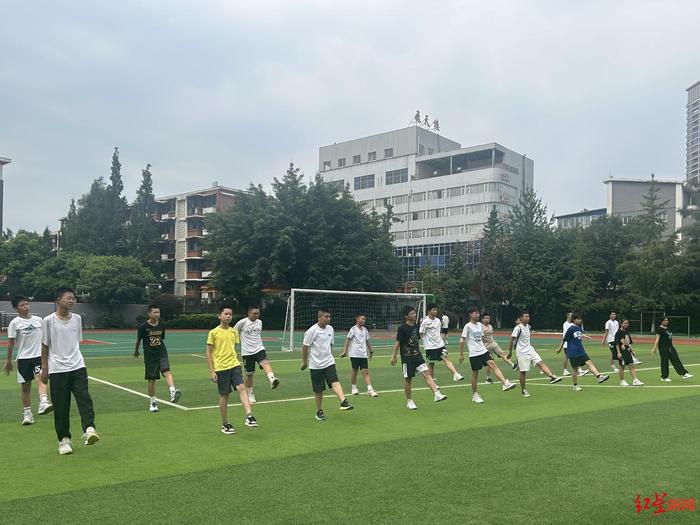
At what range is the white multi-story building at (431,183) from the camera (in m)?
74.6

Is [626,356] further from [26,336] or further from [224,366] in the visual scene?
[26,336]

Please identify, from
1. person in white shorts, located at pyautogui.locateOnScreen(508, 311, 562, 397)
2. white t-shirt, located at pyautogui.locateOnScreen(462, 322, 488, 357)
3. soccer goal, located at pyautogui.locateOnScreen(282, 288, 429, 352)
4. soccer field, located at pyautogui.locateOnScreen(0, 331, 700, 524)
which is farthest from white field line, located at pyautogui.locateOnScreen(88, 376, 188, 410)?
soccer goal, located at pyautogui.locateOnScreen(282, 288, 429, 352)

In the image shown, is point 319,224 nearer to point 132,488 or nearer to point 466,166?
point 466,166

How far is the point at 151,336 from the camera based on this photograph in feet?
38.2

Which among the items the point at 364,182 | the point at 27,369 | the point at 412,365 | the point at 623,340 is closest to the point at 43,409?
the point at 27,369

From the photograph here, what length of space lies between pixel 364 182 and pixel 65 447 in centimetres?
7819

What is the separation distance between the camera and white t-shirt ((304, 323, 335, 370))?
10.9 metres

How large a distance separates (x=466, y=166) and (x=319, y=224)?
110 ft

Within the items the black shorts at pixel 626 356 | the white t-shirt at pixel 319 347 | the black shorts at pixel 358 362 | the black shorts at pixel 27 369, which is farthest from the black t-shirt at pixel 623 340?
the black shorts at pixel 27 369

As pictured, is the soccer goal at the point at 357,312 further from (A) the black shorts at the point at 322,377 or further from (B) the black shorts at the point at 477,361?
(A) the black shorts at the point at 322,377

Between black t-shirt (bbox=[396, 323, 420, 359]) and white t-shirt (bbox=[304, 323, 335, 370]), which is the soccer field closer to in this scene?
white t-shirt (bbox=[304, 323, 335, 370])

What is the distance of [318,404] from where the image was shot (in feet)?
34.5

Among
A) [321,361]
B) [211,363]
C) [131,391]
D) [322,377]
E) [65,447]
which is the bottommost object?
[131,391]

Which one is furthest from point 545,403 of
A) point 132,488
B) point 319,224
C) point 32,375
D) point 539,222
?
point 539,222
